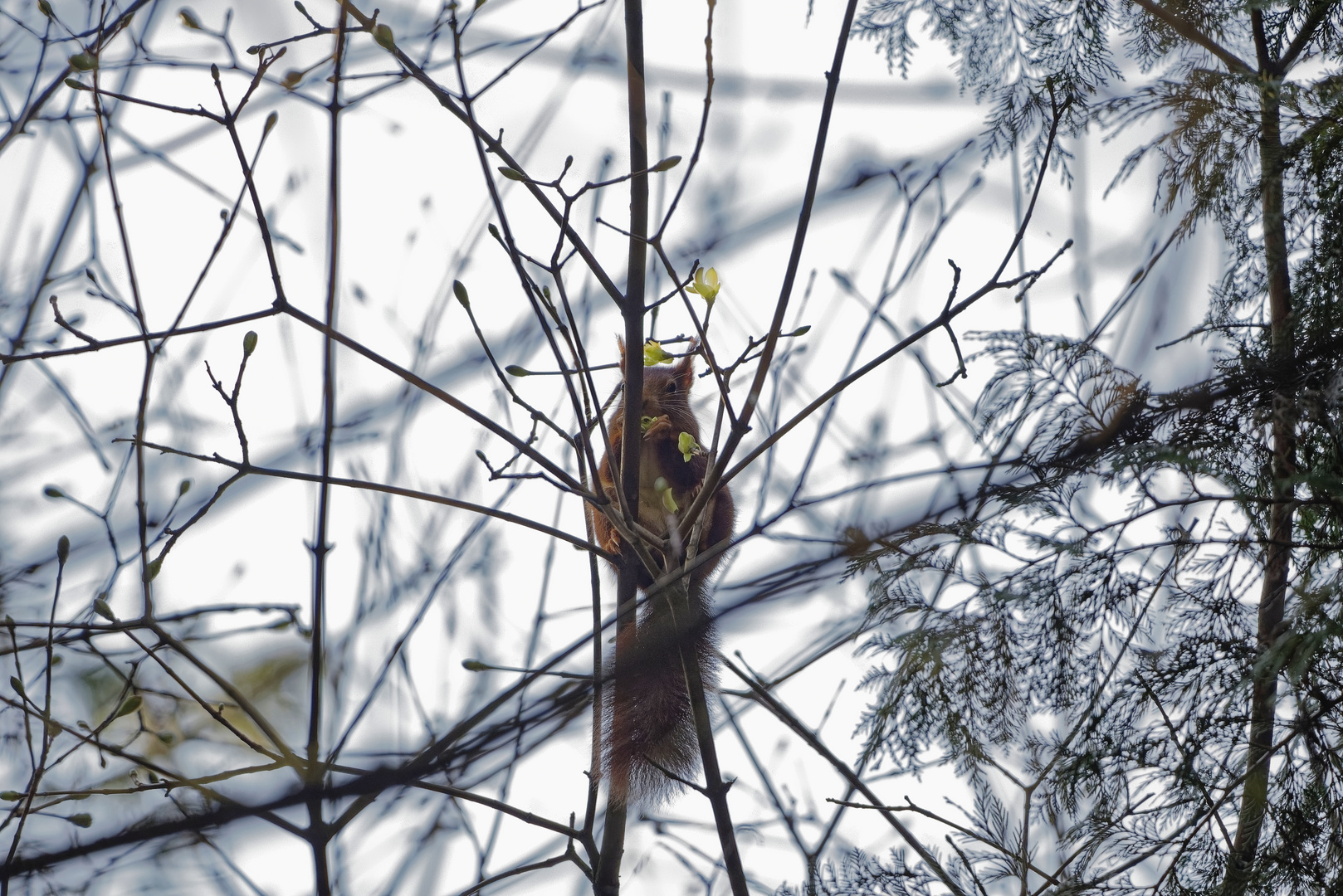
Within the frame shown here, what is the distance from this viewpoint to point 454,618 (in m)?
2.08

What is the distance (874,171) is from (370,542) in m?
1.18

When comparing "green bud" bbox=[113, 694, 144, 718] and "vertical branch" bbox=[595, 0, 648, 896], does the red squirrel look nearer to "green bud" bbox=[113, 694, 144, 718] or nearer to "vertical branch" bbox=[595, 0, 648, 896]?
"vertical branch" bbox=[595, 0, 648, 896]

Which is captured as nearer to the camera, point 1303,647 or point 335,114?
point 1303,647

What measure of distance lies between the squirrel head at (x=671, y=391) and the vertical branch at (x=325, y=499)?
4.52 feet

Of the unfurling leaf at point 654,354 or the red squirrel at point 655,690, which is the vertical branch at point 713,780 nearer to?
the red squirrel at point 655,690

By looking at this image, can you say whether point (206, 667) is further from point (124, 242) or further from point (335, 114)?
point (335, 114)

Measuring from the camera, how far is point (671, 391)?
9.78ft

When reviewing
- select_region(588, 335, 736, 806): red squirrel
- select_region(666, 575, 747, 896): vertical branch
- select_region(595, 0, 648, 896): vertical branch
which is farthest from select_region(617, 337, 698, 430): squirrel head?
select_region(666, 575, 747, 896): vertical branch

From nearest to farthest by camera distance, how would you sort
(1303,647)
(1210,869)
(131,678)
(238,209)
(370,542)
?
(1303,647) → (1210,869) → (238,209) → (131,678) → (370,542)

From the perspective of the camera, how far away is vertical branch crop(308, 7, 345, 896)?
1461 millimetres

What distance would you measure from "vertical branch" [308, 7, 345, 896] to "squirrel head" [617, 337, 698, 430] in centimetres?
138

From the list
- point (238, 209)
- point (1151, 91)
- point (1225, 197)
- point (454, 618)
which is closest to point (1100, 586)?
point (1225, 197)

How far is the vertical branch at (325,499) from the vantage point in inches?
57.5

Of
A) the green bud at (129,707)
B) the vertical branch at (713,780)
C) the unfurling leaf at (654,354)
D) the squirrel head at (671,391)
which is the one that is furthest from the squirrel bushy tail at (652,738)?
the squirrel head at (671,391)
